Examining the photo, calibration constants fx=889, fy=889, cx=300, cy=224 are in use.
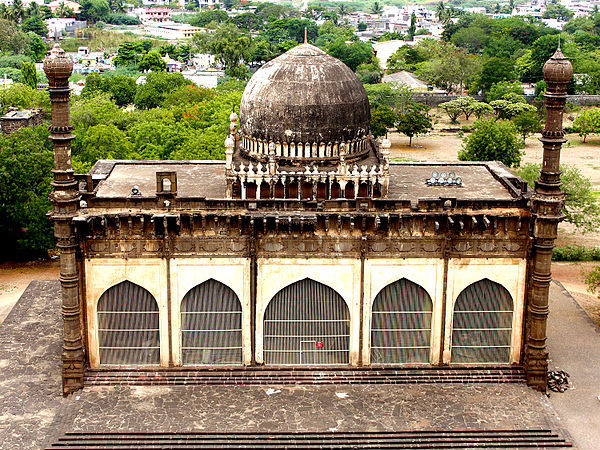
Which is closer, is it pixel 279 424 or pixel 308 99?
pixel 279 424

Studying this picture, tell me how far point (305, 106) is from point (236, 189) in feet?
13.9

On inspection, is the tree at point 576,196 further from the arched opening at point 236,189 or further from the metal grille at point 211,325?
the metal grille at point 211,325

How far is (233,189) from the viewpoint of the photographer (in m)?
34.2

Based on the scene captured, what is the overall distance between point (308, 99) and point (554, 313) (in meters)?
15.0

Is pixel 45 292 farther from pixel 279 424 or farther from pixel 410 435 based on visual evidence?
pixel 410 435

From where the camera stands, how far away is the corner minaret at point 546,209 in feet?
102

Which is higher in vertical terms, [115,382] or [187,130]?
[187,130]

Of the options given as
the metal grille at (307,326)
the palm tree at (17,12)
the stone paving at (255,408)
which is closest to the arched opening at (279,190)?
the metal grille at (307,326)

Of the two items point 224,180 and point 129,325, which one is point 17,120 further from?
point 129,325

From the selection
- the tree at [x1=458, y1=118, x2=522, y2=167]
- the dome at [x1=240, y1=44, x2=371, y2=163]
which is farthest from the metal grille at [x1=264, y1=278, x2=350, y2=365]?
the tree at [x1=458, y1=118, x2=522, y2=167]

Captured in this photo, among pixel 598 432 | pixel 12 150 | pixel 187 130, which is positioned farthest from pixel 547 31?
pixel 598 432

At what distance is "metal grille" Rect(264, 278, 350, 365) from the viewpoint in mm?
32500

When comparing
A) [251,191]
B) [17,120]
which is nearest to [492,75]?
[17,120]

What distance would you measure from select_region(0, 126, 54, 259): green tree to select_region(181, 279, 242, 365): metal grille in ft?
58.1
